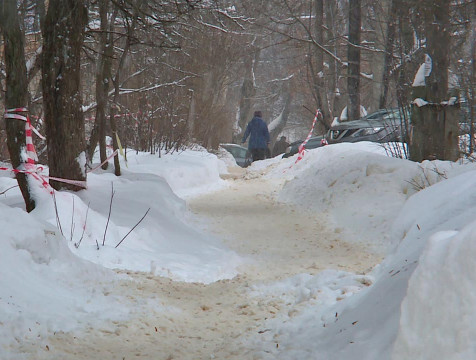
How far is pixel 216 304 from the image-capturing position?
415 cm

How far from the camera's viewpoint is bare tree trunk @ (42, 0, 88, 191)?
679cm

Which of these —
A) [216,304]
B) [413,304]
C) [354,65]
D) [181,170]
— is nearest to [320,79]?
[354,65]

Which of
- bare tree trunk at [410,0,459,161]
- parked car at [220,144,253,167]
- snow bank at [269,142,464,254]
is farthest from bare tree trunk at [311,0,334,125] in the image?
bare tree trunk at [410,0,459,161]

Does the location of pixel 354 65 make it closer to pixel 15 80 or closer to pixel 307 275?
pixel 15 80

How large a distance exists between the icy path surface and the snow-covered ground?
0.14 meters

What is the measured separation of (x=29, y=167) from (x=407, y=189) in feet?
16.3

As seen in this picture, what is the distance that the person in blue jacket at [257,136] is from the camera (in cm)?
1761

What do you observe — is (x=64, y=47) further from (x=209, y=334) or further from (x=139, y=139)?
(x=139, y=139)

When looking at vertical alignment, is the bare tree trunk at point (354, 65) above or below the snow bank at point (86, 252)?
above

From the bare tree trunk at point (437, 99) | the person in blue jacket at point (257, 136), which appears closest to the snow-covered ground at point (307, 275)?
the bare tree trunk at point (437, 99)

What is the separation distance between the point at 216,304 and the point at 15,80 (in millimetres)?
3338

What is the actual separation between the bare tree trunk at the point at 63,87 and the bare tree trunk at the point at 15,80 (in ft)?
3.08

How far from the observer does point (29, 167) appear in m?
5.92

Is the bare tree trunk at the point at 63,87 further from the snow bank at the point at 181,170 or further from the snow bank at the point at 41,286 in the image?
the snow bank at the point at 181,170
